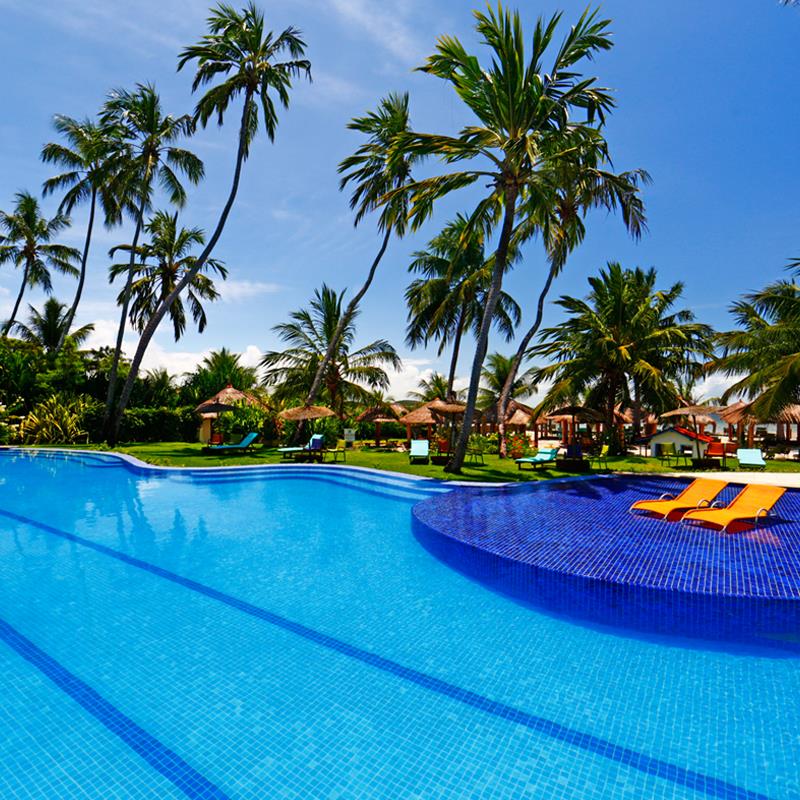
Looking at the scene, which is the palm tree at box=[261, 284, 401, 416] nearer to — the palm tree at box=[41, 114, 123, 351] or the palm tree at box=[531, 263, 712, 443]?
the palm tree at box=[531, 263, 712, 443]

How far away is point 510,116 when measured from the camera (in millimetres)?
11484

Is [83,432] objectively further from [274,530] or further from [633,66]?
[633,66]

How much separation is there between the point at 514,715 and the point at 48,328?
33.4 metres

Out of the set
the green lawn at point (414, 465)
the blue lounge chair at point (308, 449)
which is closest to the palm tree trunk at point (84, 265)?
the green lawn at point (414, 465)

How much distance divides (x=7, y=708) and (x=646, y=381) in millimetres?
21518

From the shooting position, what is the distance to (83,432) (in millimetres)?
20672

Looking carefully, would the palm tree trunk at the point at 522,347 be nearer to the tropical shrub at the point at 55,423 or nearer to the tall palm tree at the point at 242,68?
the tall palm tree at the point at 242,68

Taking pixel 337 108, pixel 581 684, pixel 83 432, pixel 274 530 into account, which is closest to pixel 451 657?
pixel 581 684

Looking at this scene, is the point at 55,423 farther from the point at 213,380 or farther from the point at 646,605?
the point at 646,605

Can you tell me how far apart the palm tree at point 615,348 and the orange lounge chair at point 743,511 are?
1214 centimetres

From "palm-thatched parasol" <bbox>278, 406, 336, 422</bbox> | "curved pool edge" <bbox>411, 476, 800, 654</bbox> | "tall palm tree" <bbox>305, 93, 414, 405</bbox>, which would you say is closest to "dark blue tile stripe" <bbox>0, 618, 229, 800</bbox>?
"curved pool edge" <bbox>411, 476, 800, 654</bbox>

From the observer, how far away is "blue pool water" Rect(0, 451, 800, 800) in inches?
102

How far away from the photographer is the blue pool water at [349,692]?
102 inches

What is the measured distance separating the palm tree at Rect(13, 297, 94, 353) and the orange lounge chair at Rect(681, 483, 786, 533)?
103 ft
